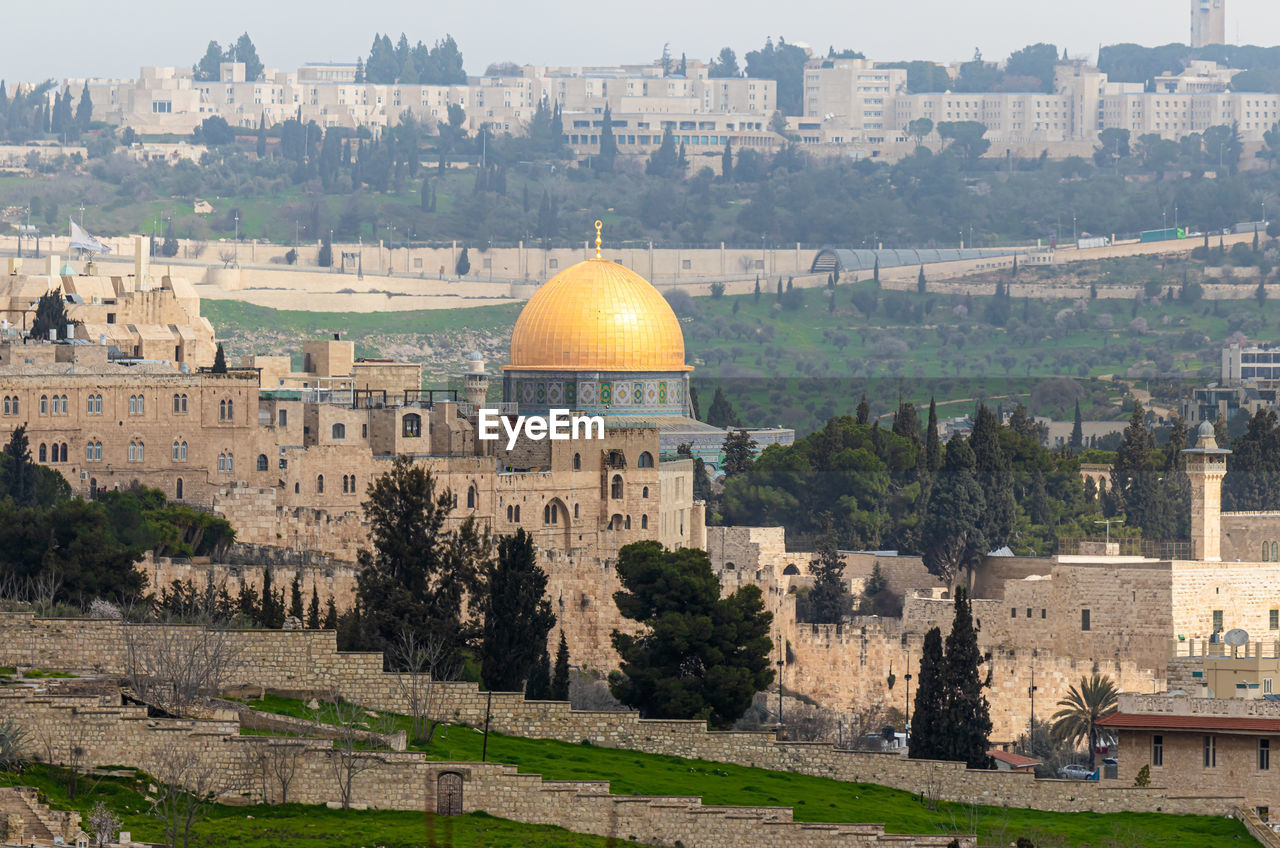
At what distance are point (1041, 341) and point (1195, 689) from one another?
109m

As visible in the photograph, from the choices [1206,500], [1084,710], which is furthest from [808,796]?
[1206,500]

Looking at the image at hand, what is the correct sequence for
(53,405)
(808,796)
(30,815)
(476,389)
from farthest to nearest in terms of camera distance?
(476,389)
(53,405)
(808,796)
(30,815)

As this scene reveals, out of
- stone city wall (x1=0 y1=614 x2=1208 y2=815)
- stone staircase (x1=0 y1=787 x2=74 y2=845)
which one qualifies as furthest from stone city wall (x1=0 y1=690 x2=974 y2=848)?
stone city wall (x1=0 y1=614 x2=1208 y2=815)

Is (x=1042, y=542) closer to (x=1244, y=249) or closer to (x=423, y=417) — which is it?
(x=423, y=417)

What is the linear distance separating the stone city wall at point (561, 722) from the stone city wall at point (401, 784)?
2726 mm

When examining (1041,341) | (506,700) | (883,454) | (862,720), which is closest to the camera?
(506,700)

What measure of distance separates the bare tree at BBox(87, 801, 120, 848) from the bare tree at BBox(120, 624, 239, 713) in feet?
12.0

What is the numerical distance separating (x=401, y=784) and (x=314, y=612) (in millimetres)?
→ 10383

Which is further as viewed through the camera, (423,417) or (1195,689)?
(423,417)

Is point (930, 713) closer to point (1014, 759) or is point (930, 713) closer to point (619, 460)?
point (1014, 759)

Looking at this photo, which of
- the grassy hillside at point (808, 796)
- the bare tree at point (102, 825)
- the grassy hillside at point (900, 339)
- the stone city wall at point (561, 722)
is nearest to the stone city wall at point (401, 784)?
the grassy hillside at point (808, 796)

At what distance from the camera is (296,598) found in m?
54.0

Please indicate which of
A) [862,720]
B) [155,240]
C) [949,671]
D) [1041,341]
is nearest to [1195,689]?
[949,671]

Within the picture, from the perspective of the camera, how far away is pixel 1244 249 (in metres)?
189
